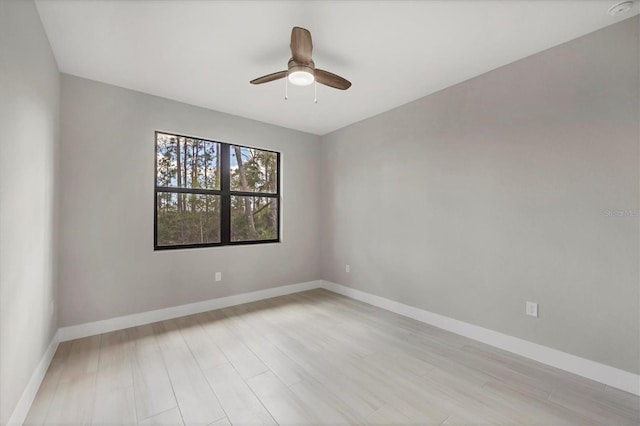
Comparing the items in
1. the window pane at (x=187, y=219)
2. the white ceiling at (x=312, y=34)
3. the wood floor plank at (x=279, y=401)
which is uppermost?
the white ceiling at (x=312, y=34)

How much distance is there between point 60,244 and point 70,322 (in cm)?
77

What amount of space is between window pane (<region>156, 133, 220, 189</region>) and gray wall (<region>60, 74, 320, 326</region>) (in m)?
0.22

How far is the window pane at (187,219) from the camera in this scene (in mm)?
3350

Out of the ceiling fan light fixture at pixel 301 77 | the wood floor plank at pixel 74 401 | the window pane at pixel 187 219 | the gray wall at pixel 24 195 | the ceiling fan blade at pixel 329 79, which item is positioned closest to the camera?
A: the gray wall at pixel 24 195

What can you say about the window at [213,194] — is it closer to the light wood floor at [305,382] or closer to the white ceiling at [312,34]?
the white ceiling at [312,34]

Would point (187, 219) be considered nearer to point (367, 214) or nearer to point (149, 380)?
point (149, 380)

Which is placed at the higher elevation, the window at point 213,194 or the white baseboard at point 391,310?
the window at point 213,194

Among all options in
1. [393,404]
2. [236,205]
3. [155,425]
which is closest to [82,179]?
[236,205]

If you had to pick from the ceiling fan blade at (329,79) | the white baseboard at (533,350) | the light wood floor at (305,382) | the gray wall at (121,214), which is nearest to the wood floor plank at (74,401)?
the light wood floor at (305,382)

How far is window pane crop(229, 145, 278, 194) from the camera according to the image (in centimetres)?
396

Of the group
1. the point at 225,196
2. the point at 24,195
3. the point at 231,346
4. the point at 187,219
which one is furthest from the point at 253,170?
the point at 24,195

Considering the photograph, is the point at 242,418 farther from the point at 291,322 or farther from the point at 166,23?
the point at 166,23

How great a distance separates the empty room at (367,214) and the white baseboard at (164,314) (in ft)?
0.08

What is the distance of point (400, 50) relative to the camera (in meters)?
2.30
